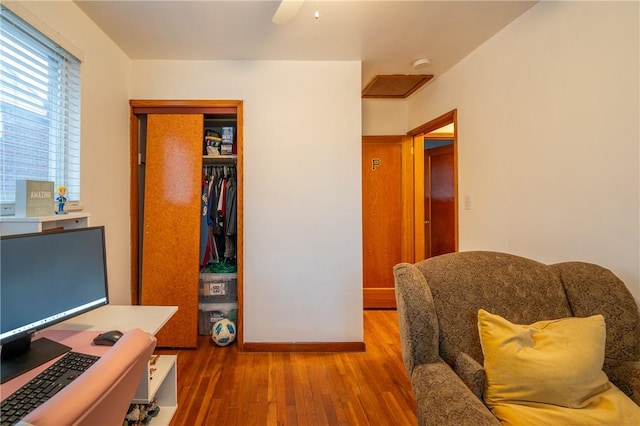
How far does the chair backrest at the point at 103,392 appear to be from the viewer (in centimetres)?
45

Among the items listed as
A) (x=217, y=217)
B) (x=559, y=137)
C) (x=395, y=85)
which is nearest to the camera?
(x=559, y=137)

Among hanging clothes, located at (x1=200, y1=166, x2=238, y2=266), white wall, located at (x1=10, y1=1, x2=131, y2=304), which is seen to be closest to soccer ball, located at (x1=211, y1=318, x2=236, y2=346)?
hanging clothes, located at (x1=200, y1=166, x2=238, y2=266)

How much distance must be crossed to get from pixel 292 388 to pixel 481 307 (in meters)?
1.38

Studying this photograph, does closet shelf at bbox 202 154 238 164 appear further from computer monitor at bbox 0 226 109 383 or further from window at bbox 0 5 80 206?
computer monitor at bbox 0 226 109 383

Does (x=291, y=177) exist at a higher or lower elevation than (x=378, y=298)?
higher

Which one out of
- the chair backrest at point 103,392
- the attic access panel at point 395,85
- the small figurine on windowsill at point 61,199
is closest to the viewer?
the chair backrest at point 103,392

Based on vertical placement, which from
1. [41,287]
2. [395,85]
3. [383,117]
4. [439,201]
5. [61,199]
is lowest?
[41,287]

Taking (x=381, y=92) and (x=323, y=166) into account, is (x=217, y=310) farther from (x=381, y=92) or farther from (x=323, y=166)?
(x=381, y=92)

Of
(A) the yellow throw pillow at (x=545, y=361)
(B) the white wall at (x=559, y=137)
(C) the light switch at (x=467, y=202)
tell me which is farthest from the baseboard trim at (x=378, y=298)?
(A) the yellow throw pillow at (x=545, y=361)

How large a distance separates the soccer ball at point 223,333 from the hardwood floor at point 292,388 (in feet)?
0.21

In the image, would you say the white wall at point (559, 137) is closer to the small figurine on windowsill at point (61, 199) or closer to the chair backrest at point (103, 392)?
the chair backrest at point (103, 392)

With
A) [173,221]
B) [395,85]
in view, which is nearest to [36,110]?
[173,221]

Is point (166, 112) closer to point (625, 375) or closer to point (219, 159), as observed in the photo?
point (219, 159)

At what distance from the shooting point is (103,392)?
1.75 feet
